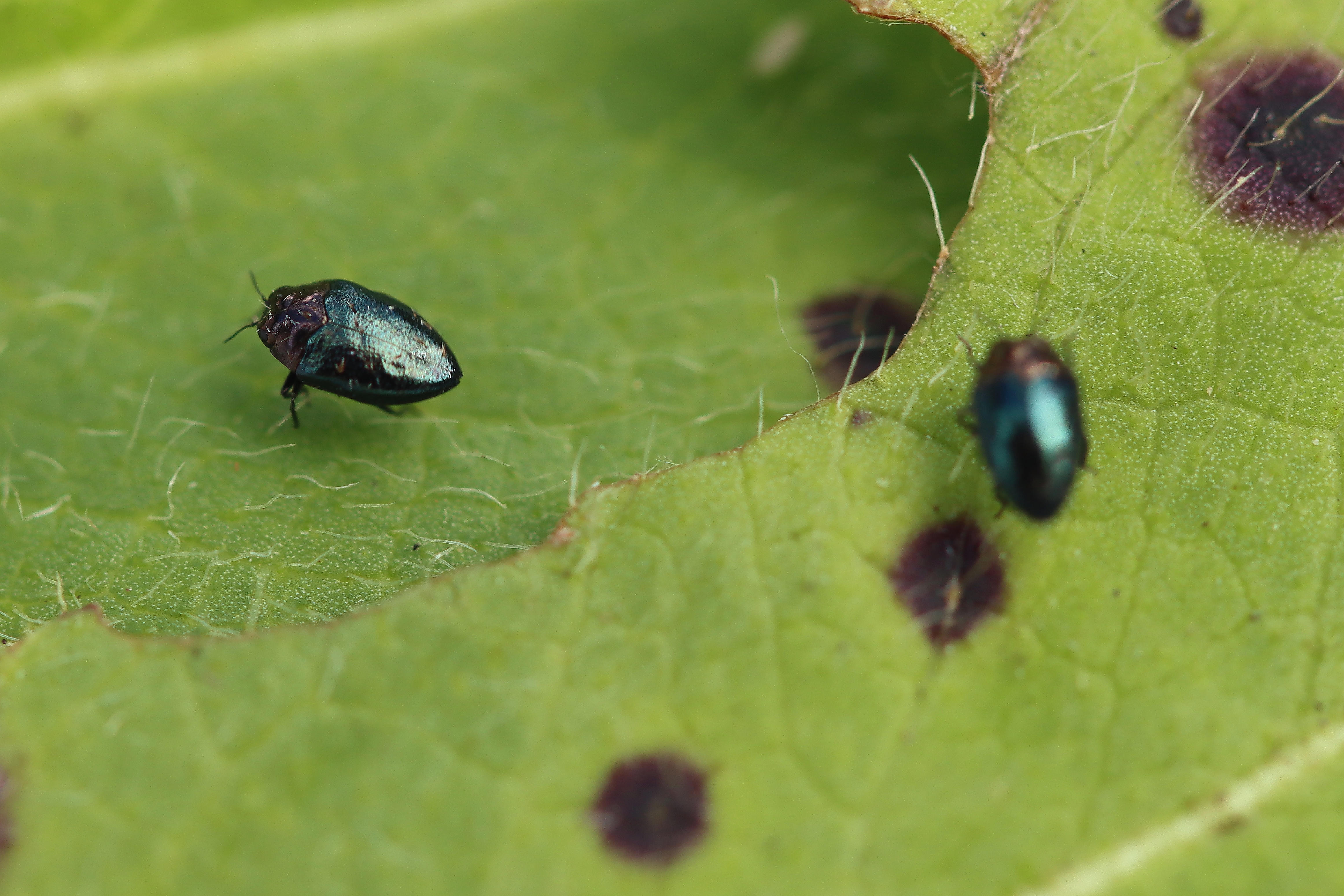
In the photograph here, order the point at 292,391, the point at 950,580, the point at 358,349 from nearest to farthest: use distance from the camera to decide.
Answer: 1. the point at 950,580
2. the point at 358,349
3. the point at 292,391

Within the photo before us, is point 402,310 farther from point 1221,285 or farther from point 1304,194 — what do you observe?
point 1304,194

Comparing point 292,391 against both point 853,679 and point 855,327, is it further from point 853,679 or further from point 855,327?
point 853,679


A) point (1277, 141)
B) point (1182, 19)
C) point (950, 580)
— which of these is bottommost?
point (950, 580)

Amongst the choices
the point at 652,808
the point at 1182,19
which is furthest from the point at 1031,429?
the point at 1182,19

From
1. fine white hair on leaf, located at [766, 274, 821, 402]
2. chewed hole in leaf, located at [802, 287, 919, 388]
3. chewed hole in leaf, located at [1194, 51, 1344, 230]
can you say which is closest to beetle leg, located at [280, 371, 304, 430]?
fine white hair on leaf, located at [766, 274, 821, 402]

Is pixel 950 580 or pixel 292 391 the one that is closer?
pixel 950 580

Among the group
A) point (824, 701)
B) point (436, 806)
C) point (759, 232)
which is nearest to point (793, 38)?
point (759, 232)

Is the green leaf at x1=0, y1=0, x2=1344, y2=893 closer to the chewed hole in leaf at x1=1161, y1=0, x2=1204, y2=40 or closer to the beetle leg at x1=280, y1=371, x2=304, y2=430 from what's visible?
the chewed hole in leaf at x1=1161, y1=0, x2=1204, y2=40
